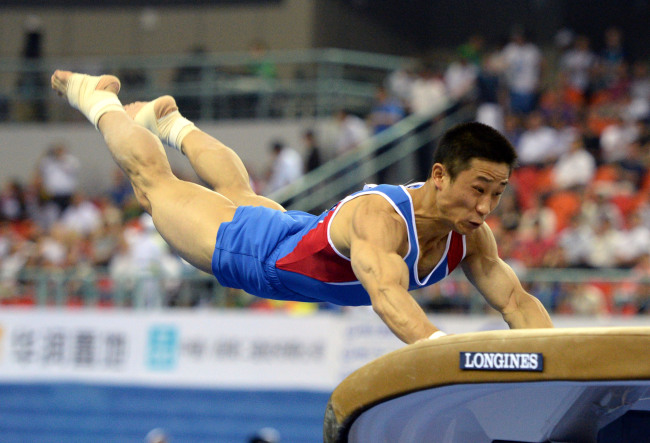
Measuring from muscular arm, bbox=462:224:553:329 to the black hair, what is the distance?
1.86 ft

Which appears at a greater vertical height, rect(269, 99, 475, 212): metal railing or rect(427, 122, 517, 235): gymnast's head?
rect(427, 122, 517, 235): gymnast's head

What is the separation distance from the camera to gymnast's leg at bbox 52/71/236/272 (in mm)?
3982

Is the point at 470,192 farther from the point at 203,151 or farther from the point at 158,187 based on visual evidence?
the point at 203,151

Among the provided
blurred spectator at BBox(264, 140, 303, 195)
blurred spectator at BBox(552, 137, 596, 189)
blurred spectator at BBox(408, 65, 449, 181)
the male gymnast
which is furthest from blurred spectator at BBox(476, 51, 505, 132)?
the male gymnast

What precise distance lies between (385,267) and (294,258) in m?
0.76

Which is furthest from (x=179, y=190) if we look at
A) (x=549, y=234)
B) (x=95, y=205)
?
(x=95, y=205)

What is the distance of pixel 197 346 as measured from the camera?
973 centimetres

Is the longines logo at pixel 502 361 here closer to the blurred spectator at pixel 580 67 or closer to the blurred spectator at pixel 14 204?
the blurred spectator at pixel 580 67

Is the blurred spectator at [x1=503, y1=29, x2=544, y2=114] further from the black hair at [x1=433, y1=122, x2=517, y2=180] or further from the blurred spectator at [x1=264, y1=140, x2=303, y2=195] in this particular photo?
the black hair at [x1=433, y1=122, x2=517, y2=180]

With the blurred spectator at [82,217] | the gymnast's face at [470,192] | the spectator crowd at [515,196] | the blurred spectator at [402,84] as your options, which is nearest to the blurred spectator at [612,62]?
the spectator crowd at [515,196]

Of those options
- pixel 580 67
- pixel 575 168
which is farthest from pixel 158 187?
pixel 580 67

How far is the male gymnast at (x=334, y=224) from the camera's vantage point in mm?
3092

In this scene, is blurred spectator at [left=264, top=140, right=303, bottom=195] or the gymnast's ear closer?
the gymnast's ear

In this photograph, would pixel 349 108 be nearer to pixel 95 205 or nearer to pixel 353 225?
pixel 95 205
